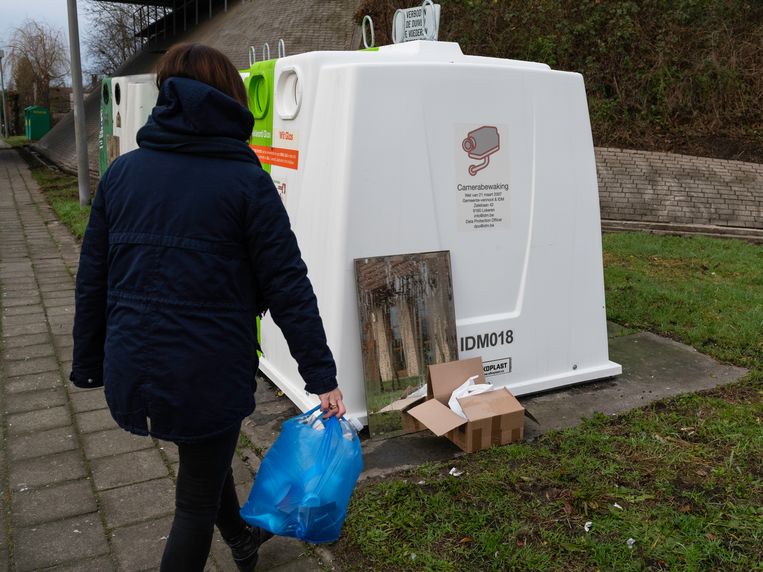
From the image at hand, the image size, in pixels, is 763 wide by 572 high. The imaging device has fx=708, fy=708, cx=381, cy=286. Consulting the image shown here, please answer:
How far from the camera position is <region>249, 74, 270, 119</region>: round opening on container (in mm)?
4188

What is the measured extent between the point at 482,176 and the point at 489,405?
1.24 m

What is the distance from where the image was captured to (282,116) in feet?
13.0

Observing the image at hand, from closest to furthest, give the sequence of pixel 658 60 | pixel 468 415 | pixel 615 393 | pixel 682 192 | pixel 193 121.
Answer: pixel 193 121 → pixel 468 415 → pixel 615 393 → pixel 682 192 → pixel 658 60

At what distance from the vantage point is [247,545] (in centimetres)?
252

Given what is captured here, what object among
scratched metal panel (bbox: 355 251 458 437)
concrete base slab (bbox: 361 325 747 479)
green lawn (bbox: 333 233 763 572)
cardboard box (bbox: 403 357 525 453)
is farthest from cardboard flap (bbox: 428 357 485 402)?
green lawn (bbox: 333 233 763 572)

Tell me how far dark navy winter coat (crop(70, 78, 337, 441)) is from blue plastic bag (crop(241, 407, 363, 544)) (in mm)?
416

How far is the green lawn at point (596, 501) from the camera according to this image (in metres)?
2.68

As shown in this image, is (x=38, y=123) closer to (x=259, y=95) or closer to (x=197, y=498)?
(x=259, y=95)

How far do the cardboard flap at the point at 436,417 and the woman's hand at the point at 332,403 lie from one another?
1273mm

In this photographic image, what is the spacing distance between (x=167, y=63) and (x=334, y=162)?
1562 mm

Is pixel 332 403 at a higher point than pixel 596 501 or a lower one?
higher

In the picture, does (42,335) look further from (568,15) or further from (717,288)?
(568,15)

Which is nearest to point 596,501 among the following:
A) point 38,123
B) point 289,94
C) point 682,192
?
point 289,94

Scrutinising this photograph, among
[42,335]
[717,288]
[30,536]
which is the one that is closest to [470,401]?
[30,536]
